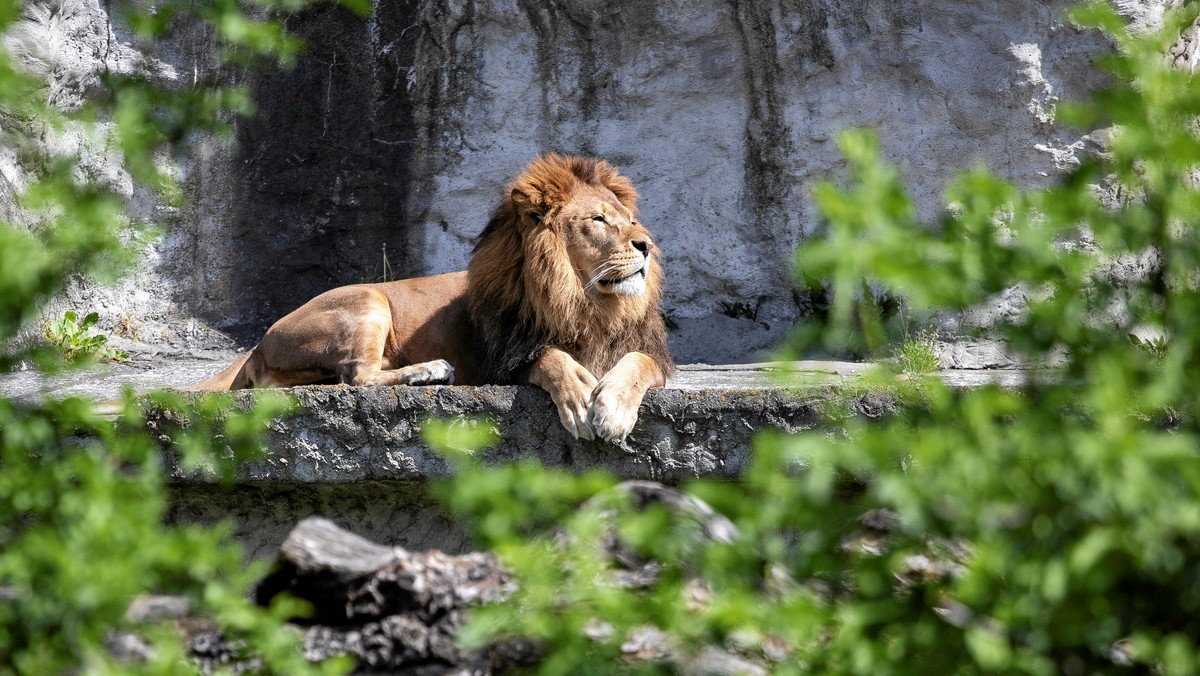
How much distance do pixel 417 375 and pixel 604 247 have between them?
91cm

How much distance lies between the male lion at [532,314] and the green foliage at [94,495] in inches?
98.1

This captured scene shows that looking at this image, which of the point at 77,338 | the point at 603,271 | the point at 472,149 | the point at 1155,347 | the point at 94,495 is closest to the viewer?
the point at 94,495

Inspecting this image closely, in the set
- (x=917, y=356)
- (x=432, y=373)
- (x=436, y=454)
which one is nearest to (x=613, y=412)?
(x=436, y=454)

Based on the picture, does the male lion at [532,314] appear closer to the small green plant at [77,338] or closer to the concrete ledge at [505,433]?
the concrete ledge at [505,433]

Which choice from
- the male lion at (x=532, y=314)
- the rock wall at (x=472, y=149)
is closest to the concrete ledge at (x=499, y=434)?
the male lion at (x=532, y=314)

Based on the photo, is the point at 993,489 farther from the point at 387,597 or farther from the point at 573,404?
the point at 573,404

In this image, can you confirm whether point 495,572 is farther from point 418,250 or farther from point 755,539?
point 418,250

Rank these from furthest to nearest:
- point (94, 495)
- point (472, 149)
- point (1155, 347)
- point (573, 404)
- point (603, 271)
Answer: point (472, 149) → point (603, 271) → point (573, 404) → point (1155, 347) → point (94, 495)

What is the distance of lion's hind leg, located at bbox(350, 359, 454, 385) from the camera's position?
5215 millimetres

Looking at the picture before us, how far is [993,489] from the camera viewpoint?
69.9 inches

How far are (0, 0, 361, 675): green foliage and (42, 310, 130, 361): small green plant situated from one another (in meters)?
4.80

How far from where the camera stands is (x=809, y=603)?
1.88 m

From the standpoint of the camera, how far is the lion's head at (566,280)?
16.9ft

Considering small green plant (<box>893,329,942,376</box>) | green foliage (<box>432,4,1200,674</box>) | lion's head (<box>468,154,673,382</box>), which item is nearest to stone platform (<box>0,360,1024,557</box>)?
lion's head (<box>468,154,673,382</box>)
